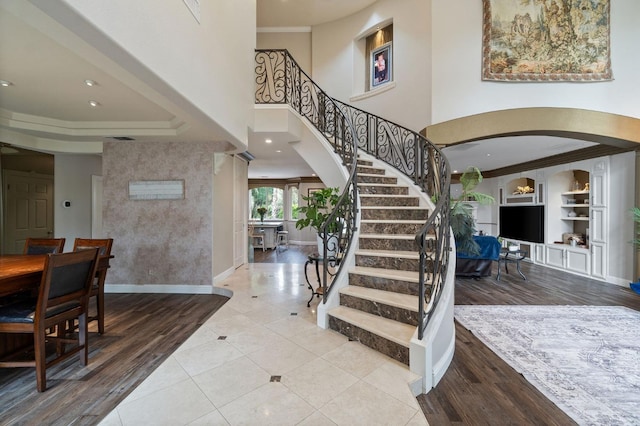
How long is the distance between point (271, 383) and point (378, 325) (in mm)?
1059

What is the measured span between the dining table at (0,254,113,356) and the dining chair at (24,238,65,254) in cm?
34

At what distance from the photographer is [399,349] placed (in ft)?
7.07

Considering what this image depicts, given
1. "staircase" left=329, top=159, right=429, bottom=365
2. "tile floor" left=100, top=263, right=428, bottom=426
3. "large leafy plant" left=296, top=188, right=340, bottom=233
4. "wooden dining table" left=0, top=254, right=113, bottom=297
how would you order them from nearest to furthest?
"tile floor" left=100, top=263, right=428, bottom=426, "wooden dining table" left=0, top=254, right=113, bottom=297, "staircase" left=329, top=159, right=429, bottom=365, "large leafy plant" left=296, top=188, right=340, bottom=233

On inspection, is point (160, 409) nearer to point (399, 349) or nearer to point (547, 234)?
point (399, 349)

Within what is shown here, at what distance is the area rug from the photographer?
6.36ft

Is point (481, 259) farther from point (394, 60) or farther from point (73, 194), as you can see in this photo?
point (73, 194)

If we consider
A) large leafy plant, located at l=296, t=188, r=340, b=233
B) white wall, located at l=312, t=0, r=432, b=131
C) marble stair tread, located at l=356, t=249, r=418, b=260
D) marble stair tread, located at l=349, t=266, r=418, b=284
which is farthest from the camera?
white wall, located at l=312, t=0, r=432, b=131

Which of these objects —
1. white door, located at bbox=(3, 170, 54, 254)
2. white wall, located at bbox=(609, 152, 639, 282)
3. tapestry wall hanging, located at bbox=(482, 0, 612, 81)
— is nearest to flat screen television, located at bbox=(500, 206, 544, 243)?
white wall, located at bbox=(609, 152, 639, 282)

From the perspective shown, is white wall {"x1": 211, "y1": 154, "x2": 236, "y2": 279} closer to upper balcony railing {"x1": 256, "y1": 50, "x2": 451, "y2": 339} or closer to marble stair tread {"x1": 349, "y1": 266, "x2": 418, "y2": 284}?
upper balcony railing {"x1": 256, "y1": 50, "x2": 451, "y2": 339}

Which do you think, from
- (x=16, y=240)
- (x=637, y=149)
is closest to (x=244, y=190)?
(x=16, y=240)

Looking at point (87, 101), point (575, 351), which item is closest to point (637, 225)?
point (575, 351)

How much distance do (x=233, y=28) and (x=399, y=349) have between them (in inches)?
167

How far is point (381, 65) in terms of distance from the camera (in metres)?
6.17

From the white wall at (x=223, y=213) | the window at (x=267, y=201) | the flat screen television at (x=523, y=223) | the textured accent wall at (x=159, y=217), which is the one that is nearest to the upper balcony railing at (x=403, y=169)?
the white wall at (x=223, y=213)
